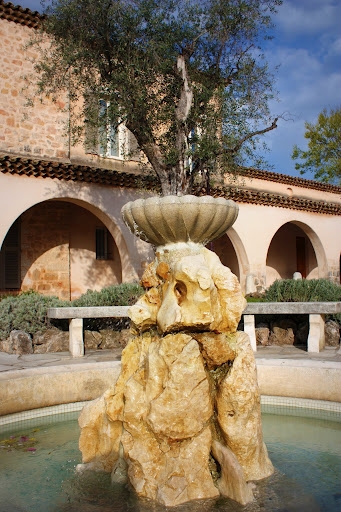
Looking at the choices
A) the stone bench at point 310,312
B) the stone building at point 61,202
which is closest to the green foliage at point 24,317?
the stone building at point 61,202

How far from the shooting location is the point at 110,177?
508 inches

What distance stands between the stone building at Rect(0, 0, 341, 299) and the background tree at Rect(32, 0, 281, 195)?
897mm

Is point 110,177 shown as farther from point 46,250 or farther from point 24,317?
point 24,317

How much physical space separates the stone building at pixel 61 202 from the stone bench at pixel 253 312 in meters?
4.03

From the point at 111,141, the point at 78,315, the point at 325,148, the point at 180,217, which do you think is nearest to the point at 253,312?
the point at 78,315

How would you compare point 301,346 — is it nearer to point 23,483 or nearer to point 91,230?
point 23,483

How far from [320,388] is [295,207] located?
13226mm

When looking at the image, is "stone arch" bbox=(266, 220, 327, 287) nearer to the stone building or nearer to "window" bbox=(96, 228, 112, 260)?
the stone building

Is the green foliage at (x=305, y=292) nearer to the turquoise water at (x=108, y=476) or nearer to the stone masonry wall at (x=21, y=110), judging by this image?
the turquoise water at (x=108, y=476)

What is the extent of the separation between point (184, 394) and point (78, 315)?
4857 mm

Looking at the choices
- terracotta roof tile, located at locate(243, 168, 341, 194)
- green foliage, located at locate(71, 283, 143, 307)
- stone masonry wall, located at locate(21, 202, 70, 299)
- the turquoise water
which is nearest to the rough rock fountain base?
the turquoise water

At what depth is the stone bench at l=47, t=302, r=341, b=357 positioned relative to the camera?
7.87 meters

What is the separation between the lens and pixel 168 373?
3467mm

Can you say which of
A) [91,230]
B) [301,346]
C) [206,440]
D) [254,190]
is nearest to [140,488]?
[206,440]
